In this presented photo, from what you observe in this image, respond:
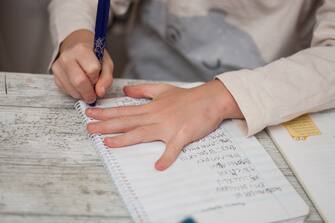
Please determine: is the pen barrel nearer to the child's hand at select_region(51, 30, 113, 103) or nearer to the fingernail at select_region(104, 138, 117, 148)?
the child's hand at select_region(51, 30, 113, 103)

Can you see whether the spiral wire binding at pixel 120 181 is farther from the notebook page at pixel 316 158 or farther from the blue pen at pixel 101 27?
the notebook page at pixel 316 158

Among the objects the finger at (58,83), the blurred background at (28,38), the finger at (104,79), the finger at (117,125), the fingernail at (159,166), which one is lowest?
the blurred background at (28,38)

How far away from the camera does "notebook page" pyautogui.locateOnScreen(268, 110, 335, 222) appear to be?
0.55 m

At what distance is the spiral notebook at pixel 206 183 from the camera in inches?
19.6

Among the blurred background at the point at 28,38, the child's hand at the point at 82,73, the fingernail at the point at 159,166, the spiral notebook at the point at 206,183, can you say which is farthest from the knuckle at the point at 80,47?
the blurred background at the point at 28,38

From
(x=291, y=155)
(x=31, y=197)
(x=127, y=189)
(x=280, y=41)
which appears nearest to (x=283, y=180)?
(x=291, y=155)

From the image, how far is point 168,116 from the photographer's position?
62 cm

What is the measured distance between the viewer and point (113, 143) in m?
0.57

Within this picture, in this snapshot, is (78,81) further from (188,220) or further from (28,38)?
(28,38)

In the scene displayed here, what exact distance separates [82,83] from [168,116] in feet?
0.41

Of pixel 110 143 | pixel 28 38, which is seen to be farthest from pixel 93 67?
pixel 28 38

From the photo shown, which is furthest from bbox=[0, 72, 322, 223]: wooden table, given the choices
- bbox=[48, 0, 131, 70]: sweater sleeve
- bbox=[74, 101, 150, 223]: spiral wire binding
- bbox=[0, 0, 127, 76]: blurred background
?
bbox=[0, 0, 127, 76]: blurred background

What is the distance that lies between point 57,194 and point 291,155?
0.30 metres

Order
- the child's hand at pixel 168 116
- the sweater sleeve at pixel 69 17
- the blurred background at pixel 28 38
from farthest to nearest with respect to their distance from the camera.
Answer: the blurred background at pixel 28 38 < the sweater sleeve at pixel 69 17 < the child's hand at pixel 168 116
